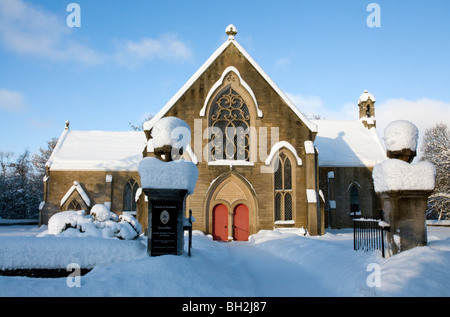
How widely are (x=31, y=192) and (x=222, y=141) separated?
116 ft

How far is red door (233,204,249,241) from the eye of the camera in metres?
20.4

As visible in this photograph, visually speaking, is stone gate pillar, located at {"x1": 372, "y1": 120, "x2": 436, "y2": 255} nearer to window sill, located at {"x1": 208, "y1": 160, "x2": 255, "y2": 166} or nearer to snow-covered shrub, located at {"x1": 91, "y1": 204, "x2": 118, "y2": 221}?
window sill, located at {"x1": 208, "y1": 160, "x2": 255, "y2": 166}

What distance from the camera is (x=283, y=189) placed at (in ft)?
68.1

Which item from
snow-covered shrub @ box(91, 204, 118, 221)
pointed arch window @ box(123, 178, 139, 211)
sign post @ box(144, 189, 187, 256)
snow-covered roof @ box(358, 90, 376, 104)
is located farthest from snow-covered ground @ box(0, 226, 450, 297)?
snow-covered roof @ box(358, 90, 376, 104)

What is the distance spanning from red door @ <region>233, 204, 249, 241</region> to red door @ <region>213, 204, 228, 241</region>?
0.55m

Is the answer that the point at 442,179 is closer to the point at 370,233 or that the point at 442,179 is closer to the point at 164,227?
the point at 370,233

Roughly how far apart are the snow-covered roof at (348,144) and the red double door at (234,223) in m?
11.1

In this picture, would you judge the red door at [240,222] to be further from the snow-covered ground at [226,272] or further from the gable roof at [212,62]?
the snow-covered ground at [226,272]

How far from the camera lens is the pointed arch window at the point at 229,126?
68.4ft

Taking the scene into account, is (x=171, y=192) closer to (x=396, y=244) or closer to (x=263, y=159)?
(x=396, y=244)

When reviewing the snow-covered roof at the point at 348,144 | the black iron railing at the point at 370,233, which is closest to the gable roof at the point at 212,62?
the snow-covered roof at the point at 348,144

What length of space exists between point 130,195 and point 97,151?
17.7 ft

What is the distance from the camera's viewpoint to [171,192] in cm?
1056
